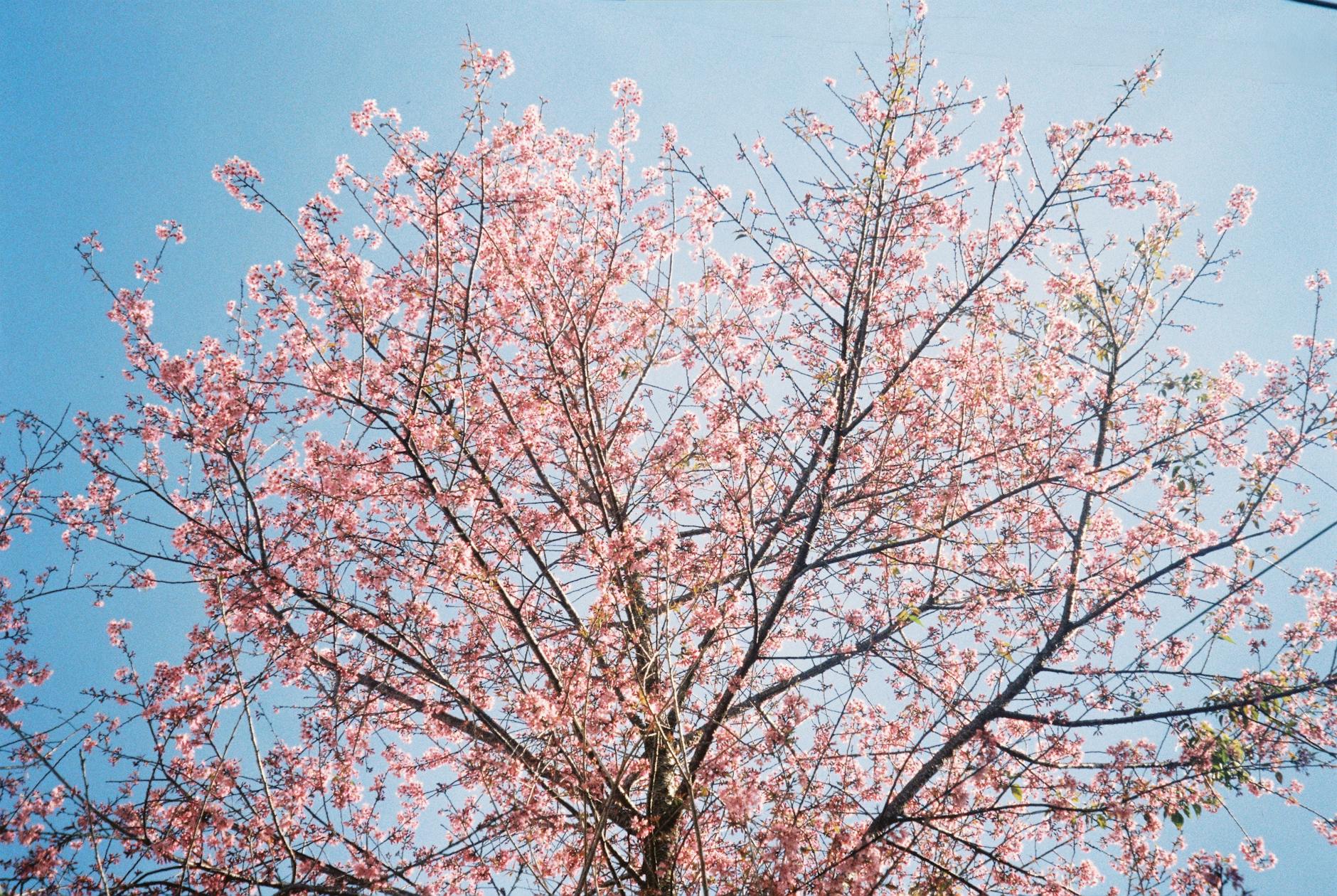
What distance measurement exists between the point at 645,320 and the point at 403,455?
3.43 metres

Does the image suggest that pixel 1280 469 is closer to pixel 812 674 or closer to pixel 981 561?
pixel 981 561

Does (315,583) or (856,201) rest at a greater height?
(856,201)

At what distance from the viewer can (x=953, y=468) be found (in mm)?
5742

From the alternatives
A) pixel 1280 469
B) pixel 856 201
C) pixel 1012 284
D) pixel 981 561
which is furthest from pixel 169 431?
pixel 1280 469

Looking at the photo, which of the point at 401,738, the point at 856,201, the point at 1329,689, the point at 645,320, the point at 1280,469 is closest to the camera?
the point at 1329,689

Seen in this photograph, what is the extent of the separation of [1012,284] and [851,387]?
2844mm

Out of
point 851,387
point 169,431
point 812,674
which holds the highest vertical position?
point 169,431

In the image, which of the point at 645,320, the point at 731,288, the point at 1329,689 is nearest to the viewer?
the point at 1329,689

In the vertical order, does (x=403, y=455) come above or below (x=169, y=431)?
below

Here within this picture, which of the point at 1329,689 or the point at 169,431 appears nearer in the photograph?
the point at 1329,689

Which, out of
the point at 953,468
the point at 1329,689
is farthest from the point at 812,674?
the point at 1329,689

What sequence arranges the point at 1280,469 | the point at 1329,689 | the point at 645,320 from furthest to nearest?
the point at 645,320
the point at 1280,469
the point at 1329,689

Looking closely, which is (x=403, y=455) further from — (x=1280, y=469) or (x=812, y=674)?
(x=1280, y=469)

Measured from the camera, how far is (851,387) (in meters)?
5.45
